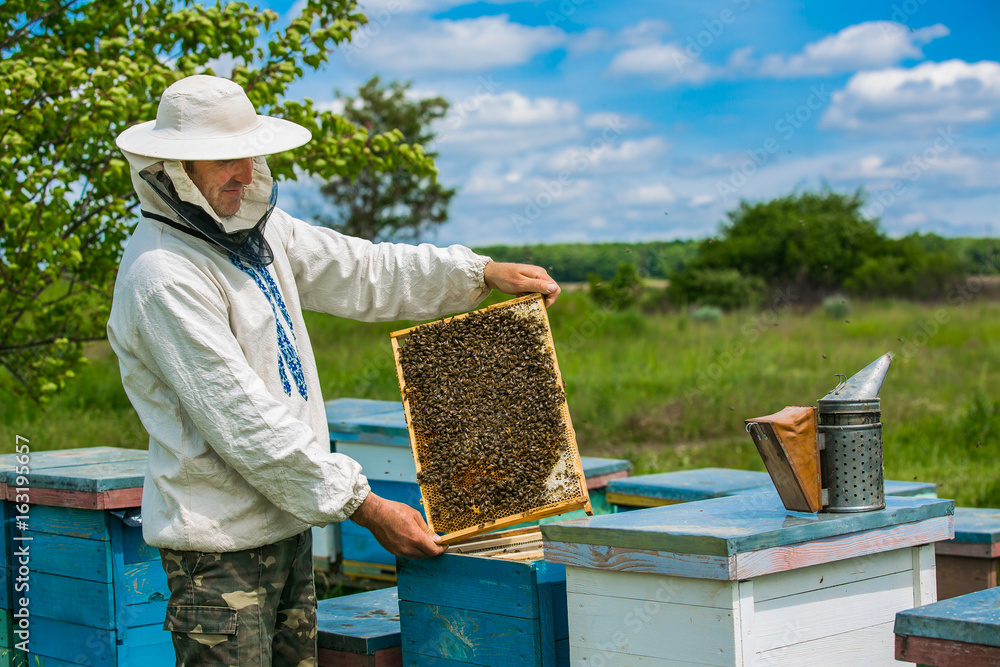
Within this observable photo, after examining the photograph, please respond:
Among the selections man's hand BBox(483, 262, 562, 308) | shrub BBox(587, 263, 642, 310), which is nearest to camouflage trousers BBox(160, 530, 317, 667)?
man's hand BBox(483, 262, 562, 308)

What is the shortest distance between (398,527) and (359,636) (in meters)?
0.64

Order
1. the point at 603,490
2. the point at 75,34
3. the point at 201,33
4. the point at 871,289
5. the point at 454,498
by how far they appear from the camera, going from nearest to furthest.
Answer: the point at 454,498 → the point at 603,490 → the point at 201,33 → the point at 75,34 → the point at 871,289

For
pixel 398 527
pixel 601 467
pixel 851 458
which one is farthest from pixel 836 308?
pixel 398 527

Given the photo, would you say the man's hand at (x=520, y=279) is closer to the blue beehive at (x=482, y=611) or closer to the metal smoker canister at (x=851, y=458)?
the blue beehive at (x=482, y=611)

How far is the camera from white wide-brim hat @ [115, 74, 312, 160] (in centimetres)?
251

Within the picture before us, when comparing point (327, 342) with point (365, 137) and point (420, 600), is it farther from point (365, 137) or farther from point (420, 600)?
point (420, 600)

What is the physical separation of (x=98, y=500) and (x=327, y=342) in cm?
1290

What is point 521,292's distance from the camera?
3084mm

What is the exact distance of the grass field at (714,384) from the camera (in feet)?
29.4

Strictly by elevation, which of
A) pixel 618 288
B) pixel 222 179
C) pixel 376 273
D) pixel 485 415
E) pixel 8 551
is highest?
pixel 222 179

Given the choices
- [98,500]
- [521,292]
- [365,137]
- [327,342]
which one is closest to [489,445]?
[521,292]

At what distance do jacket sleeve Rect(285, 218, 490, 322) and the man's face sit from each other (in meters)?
0.38

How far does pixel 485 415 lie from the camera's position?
2932 millimetres

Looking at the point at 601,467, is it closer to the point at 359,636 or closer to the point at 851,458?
the point at 359,636
